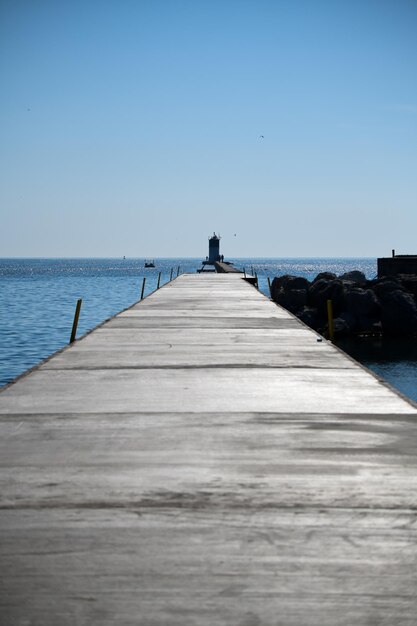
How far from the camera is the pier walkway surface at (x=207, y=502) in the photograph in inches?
112

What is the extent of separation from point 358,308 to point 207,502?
121 feet

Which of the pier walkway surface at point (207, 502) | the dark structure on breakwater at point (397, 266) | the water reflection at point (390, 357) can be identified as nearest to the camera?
the pier walkway surface at point (207, 502)

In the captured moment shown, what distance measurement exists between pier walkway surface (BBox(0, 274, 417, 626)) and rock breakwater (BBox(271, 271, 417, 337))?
105 feet

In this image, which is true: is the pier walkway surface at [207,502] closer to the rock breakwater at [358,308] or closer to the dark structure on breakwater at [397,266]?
the rock breakwater at [358,308]

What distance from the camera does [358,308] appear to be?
130 feet

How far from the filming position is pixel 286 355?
9445mm

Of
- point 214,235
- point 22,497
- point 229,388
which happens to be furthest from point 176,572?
point 214,235

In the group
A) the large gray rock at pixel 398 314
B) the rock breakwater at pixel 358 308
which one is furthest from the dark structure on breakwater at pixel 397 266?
the large gray rock at pixel 398 314

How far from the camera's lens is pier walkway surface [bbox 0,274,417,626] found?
283 centimetres

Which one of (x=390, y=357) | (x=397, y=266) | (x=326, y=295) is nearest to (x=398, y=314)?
(x=326, y=295)

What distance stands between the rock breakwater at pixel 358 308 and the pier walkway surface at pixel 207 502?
32088mm

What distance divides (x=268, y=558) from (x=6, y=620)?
1.18 metres

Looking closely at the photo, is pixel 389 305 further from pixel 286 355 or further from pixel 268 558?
pixel 268 558

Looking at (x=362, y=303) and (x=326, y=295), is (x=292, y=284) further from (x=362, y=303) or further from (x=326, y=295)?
(x=362, y=303)
